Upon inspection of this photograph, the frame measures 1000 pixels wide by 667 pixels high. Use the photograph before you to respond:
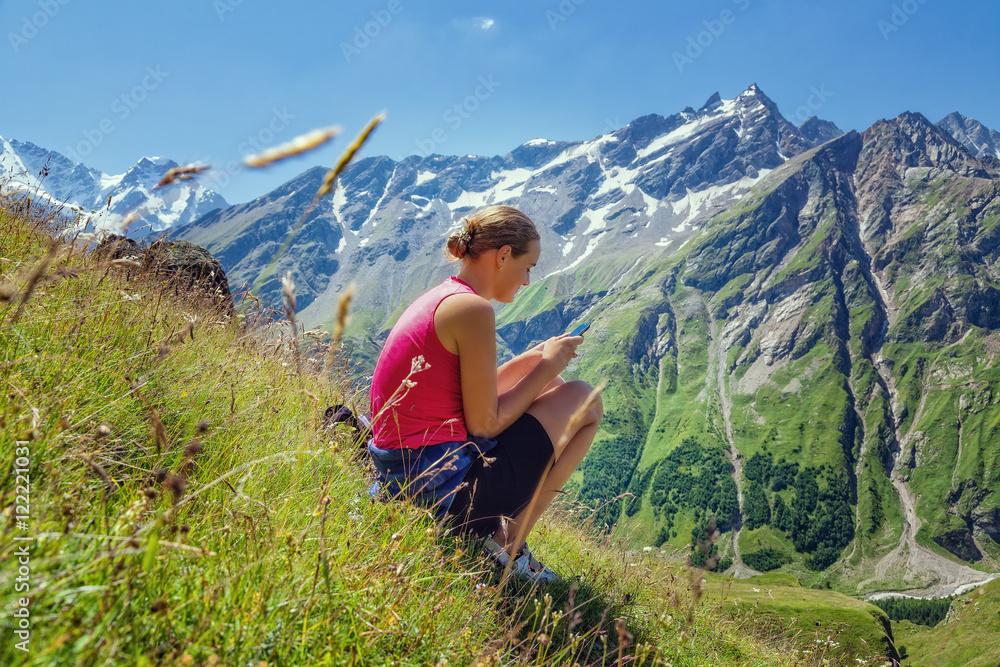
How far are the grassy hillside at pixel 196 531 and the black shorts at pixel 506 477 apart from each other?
1.15 ft

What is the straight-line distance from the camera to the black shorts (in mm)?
3516

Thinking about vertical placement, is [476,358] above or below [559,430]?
above

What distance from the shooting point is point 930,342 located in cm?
19512

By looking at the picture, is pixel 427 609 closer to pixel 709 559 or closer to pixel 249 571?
pixel 249 571

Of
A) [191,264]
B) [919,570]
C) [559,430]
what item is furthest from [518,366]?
[919,570]

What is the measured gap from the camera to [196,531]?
1.73m

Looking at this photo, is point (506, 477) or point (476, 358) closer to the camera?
point (476, 358)

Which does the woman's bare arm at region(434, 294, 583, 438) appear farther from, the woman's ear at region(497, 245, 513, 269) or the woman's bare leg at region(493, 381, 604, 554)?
the woman's ear at region(497, 245, 513, 269)

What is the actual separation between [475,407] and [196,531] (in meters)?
2.03

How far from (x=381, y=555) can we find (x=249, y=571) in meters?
0.58

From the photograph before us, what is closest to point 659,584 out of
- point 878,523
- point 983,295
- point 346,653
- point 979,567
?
point 346,653

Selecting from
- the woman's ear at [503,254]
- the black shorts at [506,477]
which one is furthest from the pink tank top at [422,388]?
the woman's ear at [503,254]

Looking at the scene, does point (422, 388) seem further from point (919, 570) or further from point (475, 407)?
point (919, 570)

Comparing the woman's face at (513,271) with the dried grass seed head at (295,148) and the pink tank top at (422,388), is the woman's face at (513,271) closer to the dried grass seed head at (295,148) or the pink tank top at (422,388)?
the pink tank top at (422,388)
